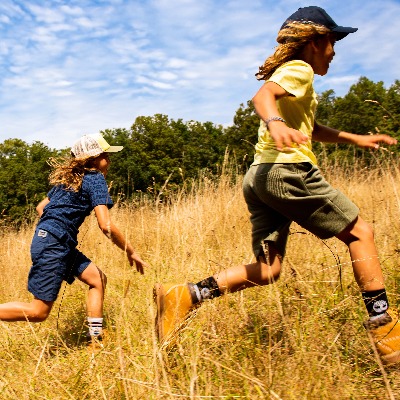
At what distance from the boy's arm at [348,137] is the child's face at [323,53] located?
1.27 feet

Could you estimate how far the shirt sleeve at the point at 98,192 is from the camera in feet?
8.79

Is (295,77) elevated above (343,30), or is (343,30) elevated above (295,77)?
(343,30)

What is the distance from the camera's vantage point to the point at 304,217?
202 cm

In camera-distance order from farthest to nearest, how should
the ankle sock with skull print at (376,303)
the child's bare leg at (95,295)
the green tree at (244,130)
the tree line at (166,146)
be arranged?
the green tree at (244,130)
the tree line at (166,146)
the child's bare leg at (95,295)
the ankle sock with skull print at (376,303)

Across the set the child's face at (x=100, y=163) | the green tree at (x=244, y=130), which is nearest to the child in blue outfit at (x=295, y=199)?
the child's face at (x=100, y=163)

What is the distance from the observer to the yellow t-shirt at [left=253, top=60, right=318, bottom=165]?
76.2 inches

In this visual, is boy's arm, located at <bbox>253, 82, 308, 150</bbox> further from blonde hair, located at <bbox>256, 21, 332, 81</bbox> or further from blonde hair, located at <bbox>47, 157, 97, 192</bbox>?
blonde hair, located at <bbox>47, 157, 97, 192</bbox>

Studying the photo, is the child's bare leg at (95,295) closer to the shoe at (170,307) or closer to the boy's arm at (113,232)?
the boy's arm at (113,232)

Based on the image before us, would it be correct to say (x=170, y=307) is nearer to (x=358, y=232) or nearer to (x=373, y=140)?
(x=358, y=232)

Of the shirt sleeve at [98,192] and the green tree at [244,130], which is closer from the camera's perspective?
the shirt sleeve at [98,192]

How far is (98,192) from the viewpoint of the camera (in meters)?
2.71

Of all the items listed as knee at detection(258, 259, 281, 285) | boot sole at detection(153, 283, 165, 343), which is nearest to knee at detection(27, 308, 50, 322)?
boot sole at detection(153, 283, 165, 343)

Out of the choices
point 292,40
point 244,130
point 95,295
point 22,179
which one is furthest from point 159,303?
point 22,179

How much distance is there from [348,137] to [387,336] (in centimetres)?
107
